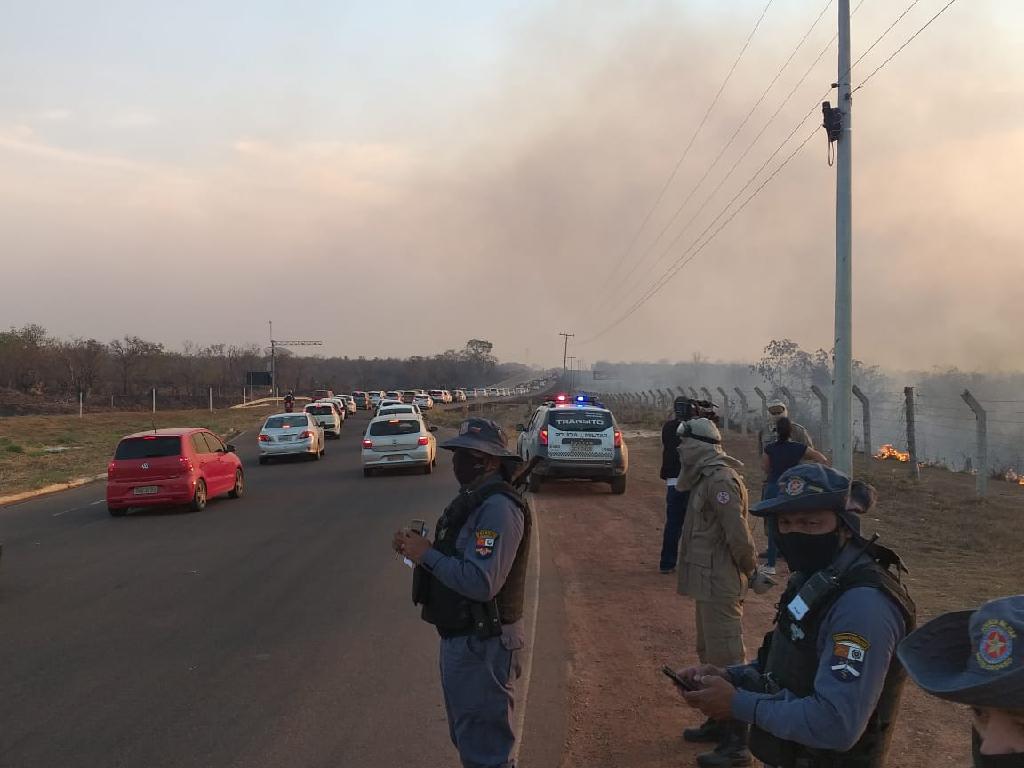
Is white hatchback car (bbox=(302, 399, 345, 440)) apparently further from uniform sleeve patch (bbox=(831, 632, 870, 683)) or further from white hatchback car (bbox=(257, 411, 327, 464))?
uniform sleeve patch (bbox=(831, 632, 870, 683))

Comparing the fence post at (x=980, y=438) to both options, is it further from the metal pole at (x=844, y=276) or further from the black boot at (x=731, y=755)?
the black boot at (x=731, y=755)

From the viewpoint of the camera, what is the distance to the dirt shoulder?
4758 mm

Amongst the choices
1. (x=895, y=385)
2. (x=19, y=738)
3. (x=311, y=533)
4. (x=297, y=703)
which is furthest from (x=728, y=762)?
(x=895, y=385)

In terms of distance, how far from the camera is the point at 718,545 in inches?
192

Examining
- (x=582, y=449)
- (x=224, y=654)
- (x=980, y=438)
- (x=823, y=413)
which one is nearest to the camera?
(x=224, y=654)

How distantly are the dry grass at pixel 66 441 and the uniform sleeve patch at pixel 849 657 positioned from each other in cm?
1942

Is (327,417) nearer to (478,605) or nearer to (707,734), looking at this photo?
(707,734)

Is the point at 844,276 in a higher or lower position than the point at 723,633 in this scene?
higher

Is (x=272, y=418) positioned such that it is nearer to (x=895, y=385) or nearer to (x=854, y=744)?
(x=854, y=744)

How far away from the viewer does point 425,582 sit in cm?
327

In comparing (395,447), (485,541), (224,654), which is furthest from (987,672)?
(395,447)

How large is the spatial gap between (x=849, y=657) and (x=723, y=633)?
266cm

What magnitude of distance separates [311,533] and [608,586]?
533 centimetres

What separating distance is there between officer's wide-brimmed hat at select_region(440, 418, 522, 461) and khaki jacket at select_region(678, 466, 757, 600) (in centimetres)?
189
